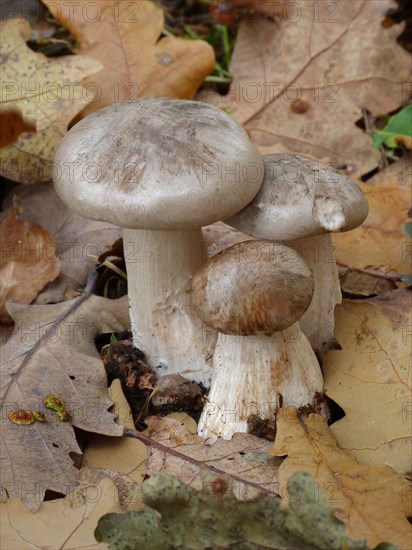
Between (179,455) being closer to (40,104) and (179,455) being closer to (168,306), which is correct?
(168,306)

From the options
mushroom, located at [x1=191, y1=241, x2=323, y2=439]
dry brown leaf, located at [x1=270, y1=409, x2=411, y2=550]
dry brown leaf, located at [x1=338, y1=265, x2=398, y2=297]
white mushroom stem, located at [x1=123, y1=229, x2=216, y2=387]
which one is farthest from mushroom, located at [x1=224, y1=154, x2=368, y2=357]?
dry brown leaf, located at [x1=270, y1=409, x2=411, y2=550]

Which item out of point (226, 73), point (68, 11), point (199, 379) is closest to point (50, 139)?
point (68, 11)

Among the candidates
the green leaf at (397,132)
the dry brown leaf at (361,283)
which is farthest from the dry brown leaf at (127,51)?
the dry brown leaf at (361,283)

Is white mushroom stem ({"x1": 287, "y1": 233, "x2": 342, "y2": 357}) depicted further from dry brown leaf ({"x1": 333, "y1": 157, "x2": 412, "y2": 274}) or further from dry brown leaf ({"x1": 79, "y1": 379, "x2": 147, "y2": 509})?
dry brown leaf ({"x1": 79, "y1": 379, "x2": 147, "y2": 509})

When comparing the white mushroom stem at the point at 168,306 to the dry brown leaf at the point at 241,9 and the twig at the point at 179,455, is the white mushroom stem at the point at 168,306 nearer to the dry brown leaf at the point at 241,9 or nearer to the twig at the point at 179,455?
the twig at the point at 179,455

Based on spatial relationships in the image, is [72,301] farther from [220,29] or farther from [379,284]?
[220,29]
